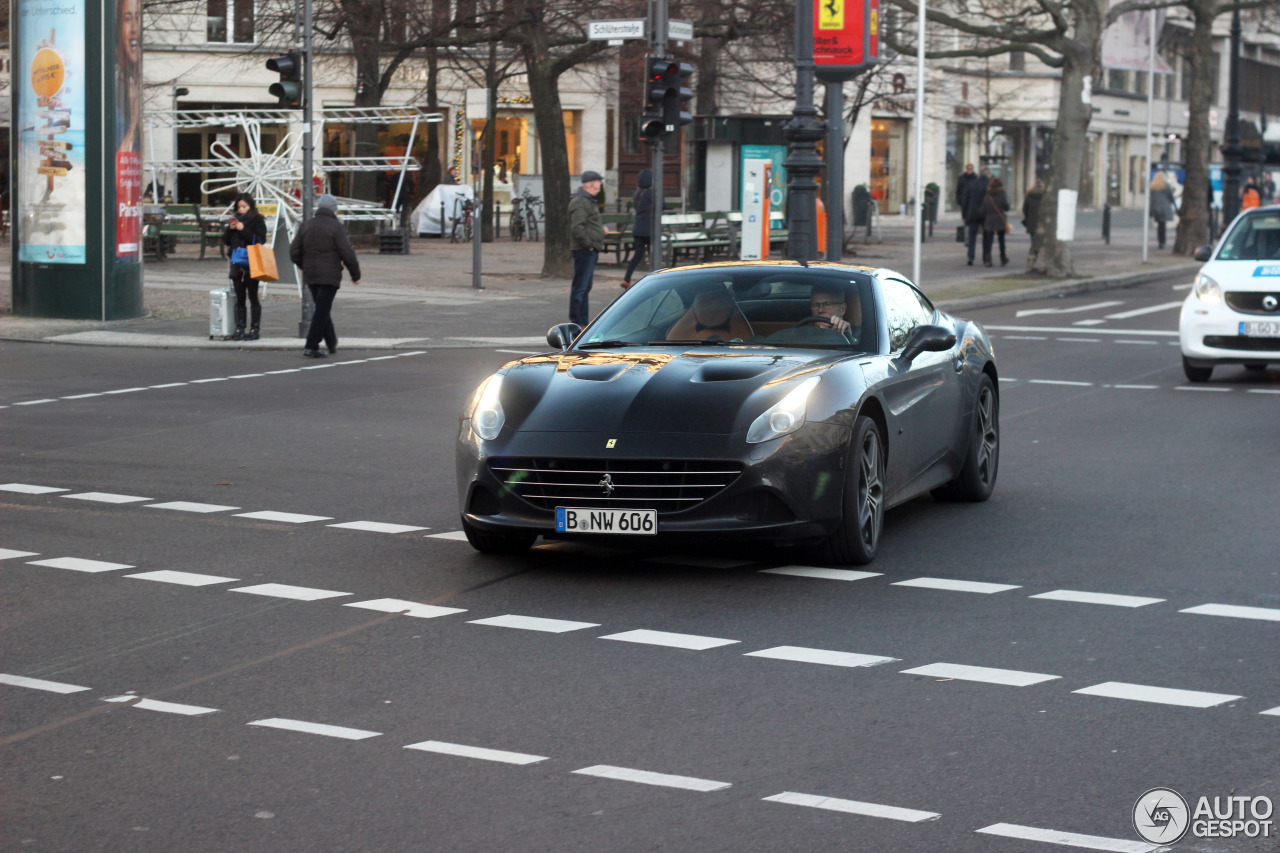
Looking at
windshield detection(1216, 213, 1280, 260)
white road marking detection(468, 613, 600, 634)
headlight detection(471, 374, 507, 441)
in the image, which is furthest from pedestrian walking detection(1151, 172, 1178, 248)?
white road marking detection(468, 613, 600, 634)

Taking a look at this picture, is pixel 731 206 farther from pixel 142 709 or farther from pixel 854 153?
pixel 142 709

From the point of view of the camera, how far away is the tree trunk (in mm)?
43875

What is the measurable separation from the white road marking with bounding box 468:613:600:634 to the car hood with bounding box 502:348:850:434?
41.6 inches

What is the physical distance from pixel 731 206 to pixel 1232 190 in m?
13.9

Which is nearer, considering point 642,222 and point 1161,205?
point 642,222

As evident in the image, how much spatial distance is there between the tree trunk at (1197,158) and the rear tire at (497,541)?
1479 inches

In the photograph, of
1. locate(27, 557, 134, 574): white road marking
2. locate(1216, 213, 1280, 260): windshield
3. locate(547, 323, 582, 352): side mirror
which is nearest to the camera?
locate(27, 557, 134, 574): white road marking

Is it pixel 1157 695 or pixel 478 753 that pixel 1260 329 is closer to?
pixel 1157 695

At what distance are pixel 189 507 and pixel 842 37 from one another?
15034mm

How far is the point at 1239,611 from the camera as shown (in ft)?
24.7

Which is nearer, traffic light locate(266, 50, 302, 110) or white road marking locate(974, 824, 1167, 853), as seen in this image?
white road marking locate(974, 824, 1167, 853)

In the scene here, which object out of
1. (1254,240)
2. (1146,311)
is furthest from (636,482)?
(1146,311)

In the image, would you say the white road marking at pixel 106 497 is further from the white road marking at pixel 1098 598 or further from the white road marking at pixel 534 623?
the white road marking at pixel 1098 598

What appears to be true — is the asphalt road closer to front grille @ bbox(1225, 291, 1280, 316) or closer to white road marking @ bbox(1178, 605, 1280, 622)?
white road marking @ bbox(1178, 605, 1280, 622)
